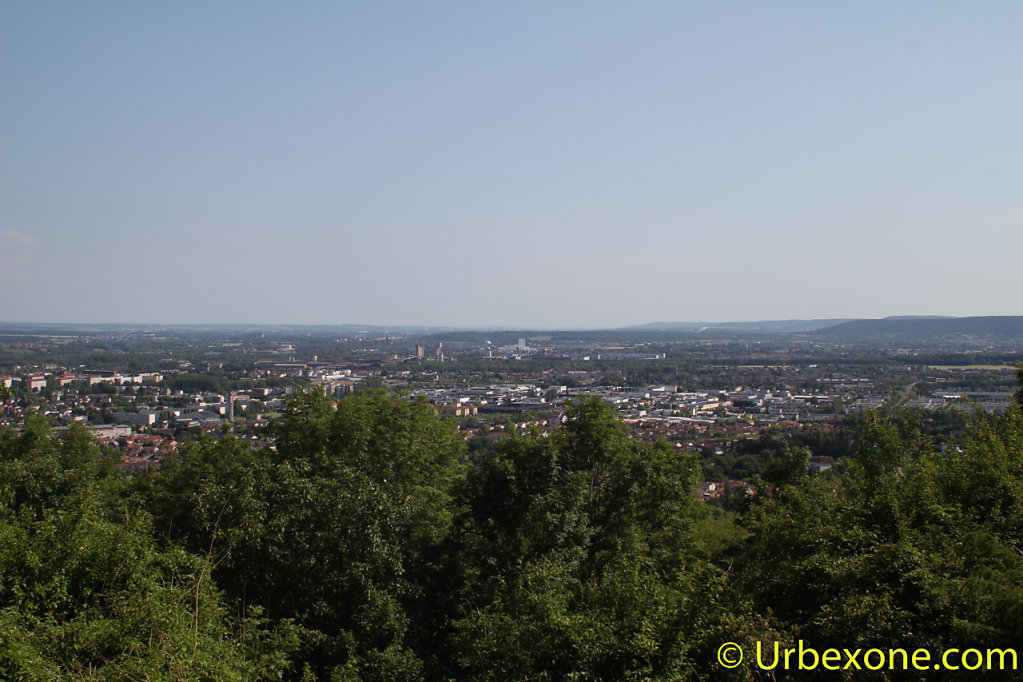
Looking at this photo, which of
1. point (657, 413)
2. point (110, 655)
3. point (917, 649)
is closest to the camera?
point (917, 649)

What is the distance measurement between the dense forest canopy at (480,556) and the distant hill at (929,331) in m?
122

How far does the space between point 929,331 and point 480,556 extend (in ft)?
559

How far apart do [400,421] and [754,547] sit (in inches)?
335

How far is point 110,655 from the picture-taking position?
25.2ft

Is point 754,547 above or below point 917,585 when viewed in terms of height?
below

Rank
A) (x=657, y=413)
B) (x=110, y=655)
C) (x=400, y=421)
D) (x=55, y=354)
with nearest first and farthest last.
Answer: (x=110, y=655), (x=400, y=421), (x=657, y=413), (x=55, y=354)

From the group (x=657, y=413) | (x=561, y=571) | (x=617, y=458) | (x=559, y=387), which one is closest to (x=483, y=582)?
(x=561, y=571)

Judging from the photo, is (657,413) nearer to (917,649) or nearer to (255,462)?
(255,462)

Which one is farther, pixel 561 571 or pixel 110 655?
pixel 561 571

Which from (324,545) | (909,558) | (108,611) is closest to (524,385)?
(324,545)

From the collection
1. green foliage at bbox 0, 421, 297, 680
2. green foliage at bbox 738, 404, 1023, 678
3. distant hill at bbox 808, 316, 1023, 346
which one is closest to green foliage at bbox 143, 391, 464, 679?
green foliage at bbox 0, 421, 297, 680

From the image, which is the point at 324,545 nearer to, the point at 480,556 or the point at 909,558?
the point at 480,556

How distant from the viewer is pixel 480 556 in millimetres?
12914

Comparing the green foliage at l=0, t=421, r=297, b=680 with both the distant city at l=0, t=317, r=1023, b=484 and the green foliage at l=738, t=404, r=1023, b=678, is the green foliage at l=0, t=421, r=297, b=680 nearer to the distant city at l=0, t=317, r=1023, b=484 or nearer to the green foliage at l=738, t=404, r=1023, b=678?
the green foliage at l=738, t=404, r=1023, b=678
